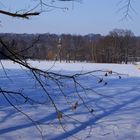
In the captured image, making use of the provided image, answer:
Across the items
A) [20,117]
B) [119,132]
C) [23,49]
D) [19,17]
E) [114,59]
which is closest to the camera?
[19,17]

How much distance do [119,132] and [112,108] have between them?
8.06ft

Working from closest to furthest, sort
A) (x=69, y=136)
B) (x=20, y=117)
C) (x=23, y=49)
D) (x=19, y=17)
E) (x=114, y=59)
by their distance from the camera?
(x=19, y=17) → (x=23, y=49) → (x=69, y=136) → (x=20, y=117) → (x=114, y=59)

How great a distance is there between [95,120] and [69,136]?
5.01 feet

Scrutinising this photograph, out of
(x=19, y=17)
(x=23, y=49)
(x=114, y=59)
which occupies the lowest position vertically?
(x=114, y=59)

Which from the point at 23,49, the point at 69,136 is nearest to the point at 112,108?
the point at 69,136

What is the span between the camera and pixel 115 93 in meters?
12.7

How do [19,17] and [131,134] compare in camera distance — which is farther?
[131,134]

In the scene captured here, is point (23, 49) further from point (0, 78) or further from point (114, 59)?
point (114, 59)

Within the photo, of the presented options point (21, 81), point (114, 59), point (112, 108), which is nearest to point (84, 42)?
point (114, 59)

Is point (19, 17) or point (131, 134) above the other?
point (19, 17)

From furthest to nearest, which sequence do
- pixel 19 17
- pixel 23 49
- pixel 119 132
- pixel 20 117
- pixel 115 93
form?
pixel 115 93 < pixel 20 117 < pixel 119 132 < pixel 23 49 < pixel 19 17

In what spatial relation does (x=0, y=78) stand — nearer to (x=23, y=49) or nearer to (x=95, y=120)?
(x=95, y=120)

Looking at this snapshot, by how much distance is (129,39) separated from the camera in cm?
4922

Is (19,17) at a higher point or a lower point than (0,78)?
higher
